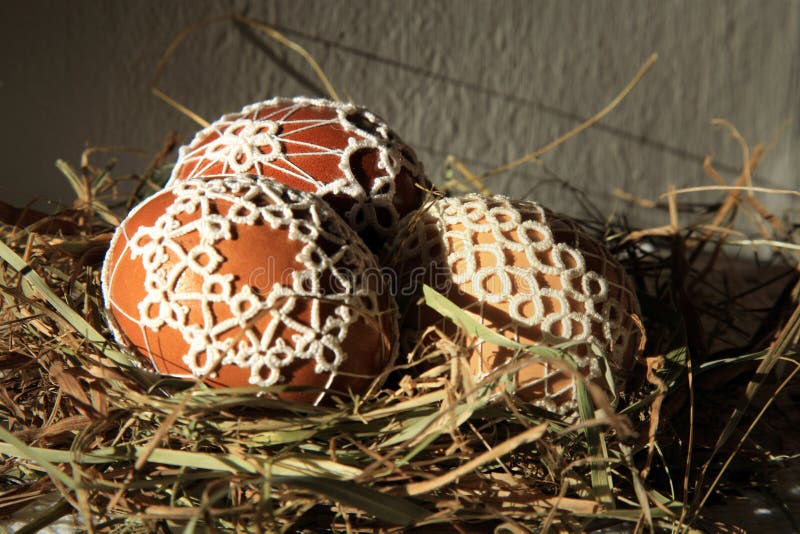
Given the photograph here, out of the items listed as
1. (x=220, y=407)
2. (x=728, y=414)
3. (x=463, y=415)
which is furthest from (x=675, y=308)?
(x=220, y=407)

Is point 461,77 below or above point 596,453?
above

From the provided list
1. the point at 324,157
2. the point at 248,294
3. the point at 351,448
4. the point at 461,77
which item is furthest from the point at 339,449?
the point at 461,77

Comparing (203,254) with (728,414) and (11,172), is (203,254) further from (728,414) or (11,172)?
(11,172)

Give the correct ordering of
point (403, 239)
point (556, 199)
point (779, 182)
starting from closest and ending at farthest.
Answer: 1. point (403, 239)
2. point (556, 199)
3. point (779, 182)

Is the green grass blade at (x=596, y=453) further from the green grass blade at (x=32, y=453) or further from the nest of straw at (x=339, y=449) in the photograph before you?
the green grass blade at (x=32, y=453)

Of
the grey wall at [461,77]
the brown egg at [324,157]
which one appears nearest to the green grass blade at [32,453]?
the brown egg at [324,157]

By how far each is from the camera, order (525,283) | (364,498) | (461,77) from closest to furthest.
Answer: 1. (364,498)
2. (525,283)
3. (461,77)

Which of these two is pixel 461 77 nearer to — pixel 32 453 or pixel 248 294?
pixel 248 294

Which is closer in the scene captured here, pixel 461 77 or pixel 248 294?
pixel 248 294
